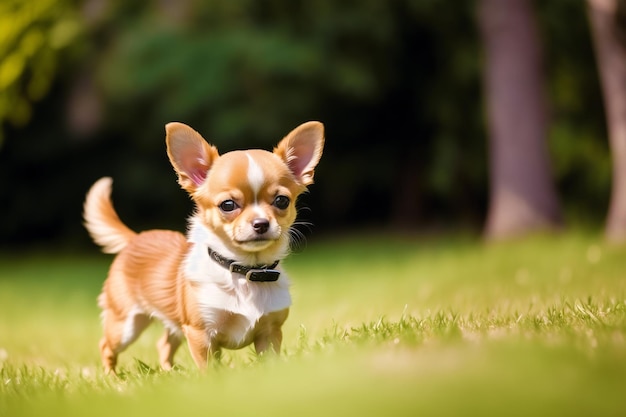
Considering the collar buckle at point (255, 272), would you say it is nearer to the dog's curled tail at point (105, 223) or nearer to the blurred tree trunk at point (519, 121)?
the dog's curled tail at point (105, 223)

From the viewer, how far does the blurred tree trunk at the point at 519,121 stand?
1013 centimetres

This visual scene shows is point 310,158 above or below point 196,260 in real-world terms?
above

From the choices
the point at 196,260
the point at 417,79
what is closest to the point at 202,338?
the point at 196,260

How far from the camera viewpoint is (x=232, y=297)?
12.3ft

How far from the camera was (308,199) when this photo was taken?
18.2 metres

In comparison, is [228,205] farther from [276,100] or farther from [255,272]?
[276,100]

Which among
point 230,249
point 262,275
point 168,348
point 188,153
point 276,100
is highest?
point 276,100

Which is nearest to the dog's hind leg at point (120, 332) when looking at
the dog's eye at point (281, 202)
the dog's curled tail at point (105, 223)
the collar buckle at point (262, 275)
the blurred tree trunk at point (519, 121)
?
the dog's curled tail at point (105, 223)

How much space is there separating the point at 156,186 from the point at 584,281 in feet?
38.9

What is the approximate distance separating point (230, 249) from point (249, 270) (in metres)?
0.16

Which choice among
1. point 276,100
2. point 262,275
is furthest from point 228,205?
point 276,100

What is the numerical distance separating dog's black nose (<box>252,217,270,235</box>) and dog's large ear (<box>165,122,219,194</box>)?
0.57m

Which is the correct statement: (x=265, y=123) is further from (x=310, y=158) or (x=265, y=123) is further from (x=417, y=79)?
(x=310, y=158)

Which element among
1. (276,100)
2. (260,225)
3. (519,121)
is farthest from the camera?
(276,100)
